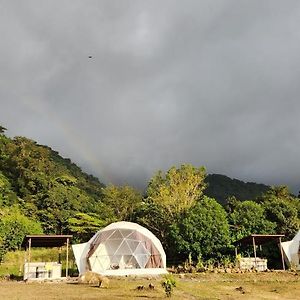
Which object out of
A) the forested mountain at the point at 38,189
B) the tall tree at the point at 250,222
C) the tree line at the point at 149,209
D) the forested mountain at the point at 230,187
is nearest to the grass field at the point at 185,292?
the tree line at the point at 149,209

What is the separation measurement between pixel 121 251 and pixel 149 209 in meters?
12.9

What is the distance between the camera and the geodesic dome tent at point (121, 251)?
27922 mm

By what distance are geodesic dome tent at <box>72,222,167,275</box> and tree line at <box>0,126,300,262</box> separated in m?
4.03

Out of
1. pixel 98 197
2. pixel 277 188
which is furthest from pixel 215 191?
pixel 277 188

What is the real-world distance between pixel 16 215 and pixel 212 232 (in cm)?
2253

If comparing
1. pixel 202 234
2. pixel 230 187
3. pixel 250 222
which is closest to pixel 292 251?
pixel 250 222

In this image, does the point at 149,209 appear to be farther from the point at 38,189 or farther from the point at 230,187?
the point at 230,187

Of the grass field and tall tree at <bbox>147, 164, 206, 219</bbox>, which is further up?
tall tree at <bbox>147, 164, 206, 219</bbox>

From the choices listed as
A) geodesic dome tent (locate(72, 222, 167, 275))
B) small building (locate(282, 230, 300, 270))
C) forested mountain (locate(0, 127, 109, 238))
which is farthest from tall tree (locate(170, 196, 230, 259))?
forested mountain (locate(0, 127, 109, 238))

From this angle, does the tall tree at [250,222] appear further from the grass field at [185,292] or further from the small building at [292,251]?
the grass field at [185,292]

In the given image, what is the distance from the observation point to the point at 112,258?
28906mm

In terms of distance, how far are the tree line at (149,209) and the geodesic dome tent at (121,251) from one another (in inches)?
159

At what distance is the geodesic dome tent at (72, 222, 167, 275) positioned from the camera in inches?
1099

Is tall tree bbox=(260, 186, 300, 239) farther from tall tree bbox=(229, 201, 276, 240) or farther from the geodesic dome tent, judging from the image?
the geodesic dome tent
